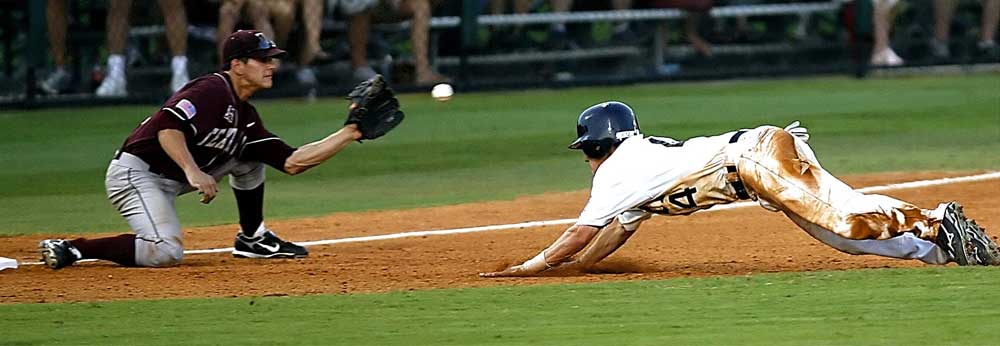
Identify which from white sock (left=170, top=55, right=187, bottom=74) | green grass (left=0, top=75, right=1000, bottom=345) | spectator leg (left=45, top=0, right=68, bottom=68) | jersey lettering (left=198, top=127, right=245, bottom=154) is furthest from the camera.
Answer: white sock (left=170, top=55, right=187, bottom=74)

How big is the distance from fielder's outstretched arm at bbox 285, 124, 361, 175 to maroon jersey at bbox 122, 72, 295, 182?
2.4 inches

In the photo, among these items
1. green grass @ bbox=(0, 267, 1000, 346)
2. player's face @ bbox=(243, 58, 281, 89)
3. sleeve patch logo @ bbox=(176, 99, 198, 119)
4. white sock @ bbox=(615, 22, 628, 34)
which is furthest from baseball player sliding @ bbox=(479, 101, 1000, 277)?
white sock @ bbox=(615, 22, 628, 34)

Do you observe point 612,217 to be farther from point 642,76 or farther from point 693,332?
point 642,76

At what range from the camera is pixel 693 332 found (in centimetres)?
534

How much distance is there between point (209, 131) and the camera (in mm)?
7625

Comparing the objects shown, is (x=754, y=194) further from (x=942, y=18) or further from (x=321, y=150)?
(x=942, y=18)

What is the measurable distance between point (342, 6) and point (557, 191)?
5570 mm

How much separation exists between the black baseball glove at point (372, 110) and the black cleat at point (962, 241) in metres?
2.52

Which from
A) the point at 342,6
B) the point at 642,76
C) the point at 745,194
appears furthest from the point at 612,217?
the point at 642,76

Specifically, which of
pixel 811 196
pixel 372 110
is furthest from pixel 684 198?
pixel 372 110

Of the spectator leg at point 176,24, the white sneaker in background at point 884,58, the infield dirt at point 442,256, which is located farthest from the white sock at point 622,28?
the infield dirt at point 442,256

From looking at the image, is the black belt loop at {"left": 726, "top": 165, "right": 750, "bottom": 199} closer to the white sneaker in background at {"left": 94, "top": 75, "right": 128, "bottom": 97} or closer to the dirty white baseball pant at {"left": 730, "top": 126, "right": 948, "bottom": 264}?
the dirty white baseball pant at {"left": 730, "top": 126, "right": 948, "bottom": 264}

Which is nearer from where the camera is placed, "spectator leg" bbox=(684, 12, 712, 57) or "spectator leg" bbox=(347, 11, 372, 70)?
"spectator leg" bbox=(347, 11, 372, 70)

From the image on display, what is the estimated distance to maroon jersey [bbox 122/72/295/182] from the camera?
24.8 feet
